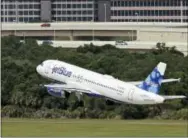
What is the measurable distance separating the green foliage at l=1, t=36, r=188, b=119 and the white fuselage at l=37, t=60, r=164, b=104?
2.45ft

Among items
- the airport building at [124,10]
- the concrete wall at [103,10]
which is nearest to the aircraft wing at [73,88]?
the airport building at [124,10]

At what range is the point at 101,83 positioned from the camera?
216 feet

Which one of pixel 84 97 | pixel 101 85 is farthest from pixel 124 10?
pixel 84 97

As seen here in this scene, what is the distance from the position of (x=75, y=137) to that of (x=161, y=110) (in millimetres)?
20962

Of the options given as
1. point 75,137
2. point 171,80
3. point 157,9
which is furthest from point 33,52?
point 157,9

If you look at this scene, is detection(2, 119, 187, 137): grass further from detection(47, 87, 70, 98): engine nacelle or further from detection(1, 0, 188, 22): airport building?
detection(1, 0, 188, 22): airport building

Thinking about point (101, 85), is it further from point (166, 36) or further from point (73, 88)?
point (166, 36)

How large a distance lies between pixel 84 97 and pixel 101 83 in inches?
73.5

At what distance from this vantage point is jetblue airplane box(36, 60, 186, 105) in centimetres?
6072

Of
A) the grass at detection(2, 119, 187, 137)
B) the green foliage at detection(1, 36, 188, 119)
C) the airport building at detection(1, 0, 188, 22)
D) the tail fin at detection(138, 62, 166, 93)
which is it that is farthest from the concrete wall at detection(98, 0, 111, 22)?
the grass at detection(2, 119, 187, 137)

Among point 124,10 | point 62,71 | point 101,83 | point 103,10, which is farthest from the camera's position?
point 103,10

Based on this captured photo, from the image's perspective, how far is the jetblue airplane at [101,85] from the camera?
199ft

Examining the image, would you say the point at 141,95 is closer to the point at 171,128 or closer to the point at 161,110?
the point at 161,110

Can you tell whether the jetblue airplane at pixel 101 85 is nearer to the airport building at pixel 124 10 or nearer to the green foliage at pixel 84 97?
the green foliage at pixel 84 97
